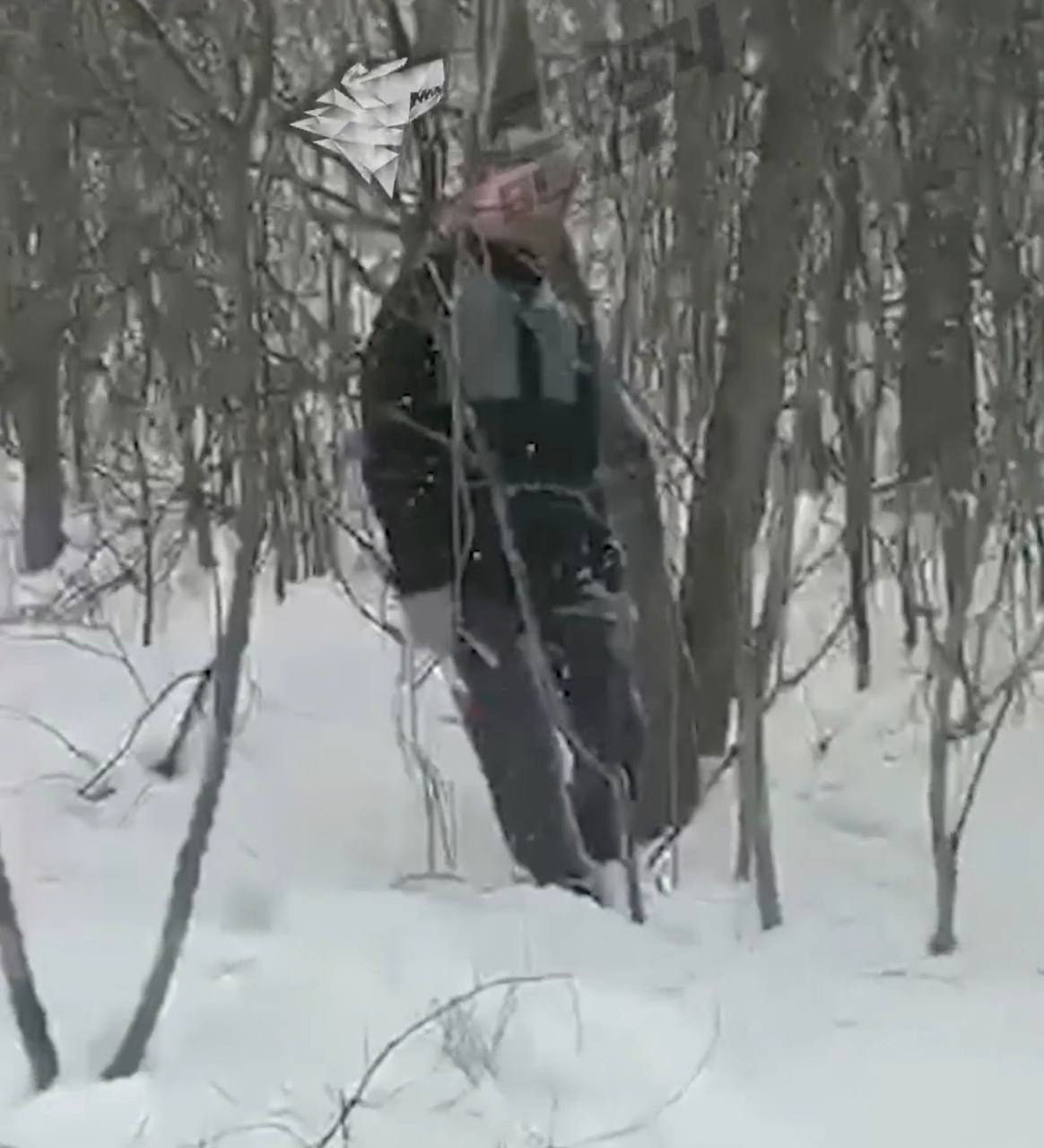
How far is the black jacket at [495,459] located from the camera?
303 centimetres

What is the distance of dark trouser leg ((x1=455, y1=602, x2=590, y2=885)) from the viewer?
121 inches

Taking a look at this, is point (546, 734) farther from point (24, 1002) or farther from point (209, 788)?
point (24, 1002)

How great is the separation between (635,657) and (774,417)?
1.47ft

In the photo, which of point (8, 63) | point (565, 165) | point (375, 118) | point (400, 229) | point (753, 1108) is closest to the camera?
point (753, 1108)

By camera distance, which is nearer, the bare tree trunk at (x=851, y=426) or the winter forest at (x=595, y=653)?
the winter forest at (x=595, y=653)

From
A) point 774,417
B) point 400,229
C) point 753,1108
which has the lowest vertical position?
point 753,1108

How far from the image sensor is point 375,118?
2.78 meters

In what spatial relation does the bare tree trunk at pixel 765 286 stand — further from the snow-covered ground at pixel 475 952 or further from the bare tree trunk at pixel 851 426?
the snow-covered ground at pixel 475 952

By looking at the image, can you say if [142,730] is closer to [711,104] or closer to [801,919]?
[801,919]

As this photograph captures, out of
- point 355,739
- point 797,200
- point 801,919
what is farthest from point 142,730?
point 797,200

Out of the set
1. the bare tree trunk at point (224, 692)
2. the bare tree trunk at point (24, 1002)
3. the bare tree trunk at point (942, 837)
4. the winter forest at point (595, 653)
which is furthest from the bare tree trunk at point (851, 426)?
the bare tree trunk at point (24, 1002)
